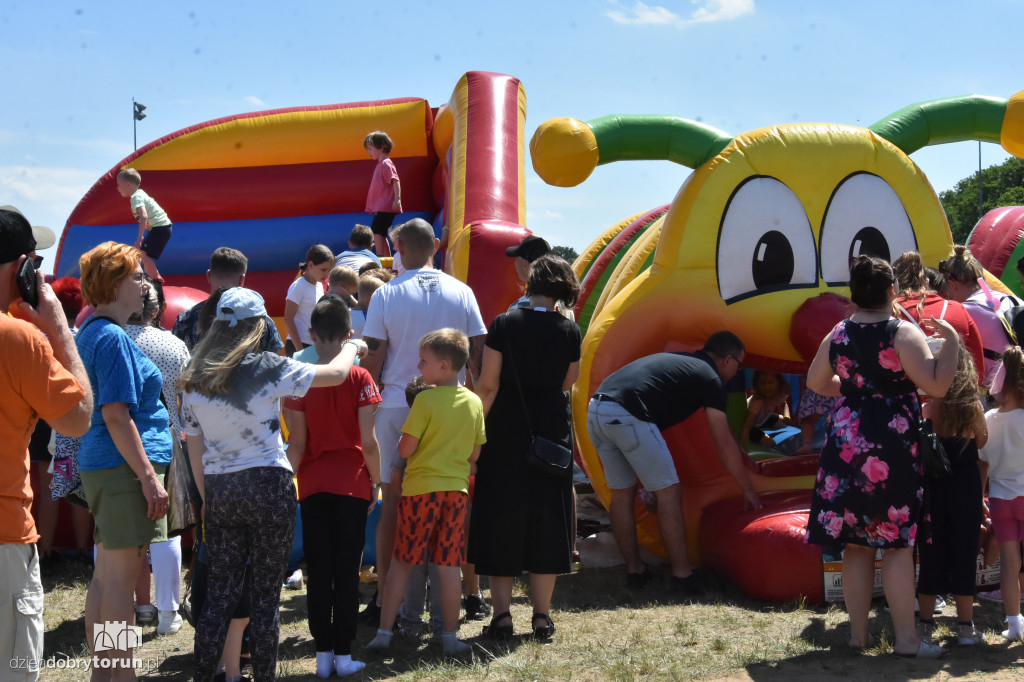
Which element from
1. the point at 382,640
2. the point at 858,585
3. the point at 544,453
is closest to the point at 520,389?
the point at 544,453

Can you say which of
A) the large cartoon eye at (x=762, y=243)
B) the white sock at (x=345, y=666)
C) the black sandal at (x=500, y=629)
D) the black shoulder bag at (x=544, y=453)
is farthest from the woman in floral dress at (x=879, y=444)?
the white sock at (x=345, y=666)

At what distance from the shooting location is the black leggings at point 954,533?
370cm

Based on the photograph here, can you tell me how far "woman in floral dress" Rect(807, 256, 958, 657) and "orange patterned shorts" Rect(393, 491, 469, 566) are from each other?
1294 millimetres

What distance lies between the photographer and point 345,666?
338 cm

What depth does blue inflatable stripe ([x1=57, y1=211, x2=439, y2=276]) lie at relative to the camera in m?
7.87

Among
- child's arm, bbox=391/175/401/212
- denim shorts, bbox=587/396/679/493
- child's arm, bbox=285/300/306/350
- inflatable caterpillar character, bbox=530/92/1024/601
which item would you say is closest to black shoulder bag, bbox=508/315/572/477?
denim shorts, bbox=587/396/679/493

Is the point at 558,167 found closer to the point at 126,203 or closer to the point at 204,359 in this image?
the point at 204,359

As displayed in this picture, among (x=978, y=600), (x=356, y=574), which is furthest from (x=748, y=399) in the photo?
(x=356, y=574)

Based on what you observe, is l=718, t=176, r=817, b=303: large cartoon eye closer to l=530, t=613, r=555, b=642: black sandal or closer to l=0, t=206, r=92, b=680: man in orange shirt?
l=530, t=613, r=555, b=642: black sandal

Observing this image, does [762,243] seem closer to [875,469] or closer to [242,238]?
[875,469]

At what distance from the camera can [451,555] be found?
3684 mm

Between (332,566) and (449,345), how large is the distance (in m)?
0.89

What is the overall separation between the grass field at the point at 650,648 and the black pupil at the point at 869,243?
1.81 meters

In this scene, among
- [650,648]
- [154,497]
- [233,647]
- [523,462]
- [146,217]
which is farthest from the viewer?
[146,217]
